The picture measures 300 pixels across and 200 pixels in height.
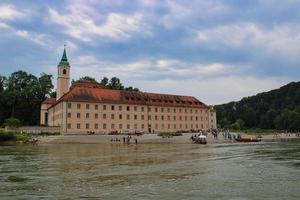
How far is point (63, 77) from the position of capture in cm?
10881

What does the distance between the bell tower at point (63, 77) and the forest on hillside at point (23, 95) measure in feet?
22.2

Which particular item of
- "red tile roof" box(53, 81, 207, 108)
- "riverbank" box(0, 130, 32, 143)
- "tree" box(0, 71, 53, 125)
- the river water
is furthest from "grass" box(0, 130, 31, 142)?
the river water

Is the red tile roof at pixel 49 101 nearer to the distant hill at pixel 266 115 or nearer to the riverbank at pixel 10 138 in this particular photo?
the riverbank at pixel 10 138

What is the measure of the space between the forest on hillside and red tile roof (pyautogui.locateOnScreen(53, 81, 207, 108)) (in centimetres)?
1076

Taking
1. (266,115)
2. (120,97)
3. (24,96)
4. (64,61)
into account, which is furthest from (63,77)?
(266,115)

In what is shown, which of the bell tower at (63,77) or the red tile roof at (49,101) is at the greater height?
the bell tower at (63,77)

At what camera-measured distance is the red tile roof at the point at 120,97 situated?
99.3 m

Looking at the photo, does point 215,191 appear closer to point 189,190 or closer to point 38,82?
point 189,190

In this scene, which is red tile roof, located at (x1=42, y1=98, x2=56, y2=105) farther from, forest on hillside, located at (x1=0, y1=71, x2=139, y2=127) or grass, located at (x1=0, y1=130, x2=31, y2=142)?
grass, located at (x1=0, y1=130, x2=31, y2=142)

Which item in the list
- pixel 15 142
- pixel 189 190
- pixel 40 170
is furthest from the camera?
pixel 15 142

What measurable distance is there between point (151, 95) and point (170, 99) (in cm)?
636

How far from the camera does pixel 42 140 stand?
233 feet

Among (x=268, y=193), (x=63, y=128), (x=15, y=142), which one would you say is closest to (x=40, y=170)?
(x=268, y=193)

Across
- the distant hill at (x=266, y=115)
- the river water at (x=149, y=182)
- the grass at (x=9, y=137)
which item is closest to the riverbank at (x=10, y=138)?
the grass at (x=9, y=137)
